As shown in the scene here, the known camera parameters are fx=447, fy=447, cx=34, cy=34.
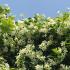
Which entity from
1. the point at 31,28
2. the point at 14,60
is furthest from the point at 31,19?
the point at 14,60

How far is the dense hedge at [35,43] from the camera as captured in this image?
736cm

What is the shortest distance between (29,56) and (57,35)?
625mm

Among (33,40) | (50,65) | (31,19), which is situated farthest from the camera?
(31,19)

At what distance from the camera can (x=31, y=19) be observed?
27.2 feet

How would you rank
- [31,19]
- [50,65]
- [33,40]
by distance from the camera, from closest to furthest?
[50,65] < [33,40] < [31,19]

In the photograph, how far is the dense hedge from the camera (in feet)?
24.1

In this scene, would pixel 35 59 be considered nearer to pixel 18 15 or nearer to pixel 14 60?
pixel 14 60

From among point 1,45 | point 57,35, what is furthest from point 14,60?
point 57,35

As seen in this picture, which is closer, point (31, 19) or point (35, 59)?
point (35, 59)

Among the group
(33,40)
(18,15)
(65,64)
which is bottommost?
(65,64)

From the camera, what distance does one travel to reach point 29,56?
7473 millimetres

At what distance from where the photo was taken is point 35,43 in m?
7.79

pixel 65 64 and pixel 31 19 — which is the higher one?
pixel 31 19

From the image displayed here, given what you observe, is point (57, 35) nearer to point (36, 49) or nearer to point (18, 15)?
point (36, 49)
